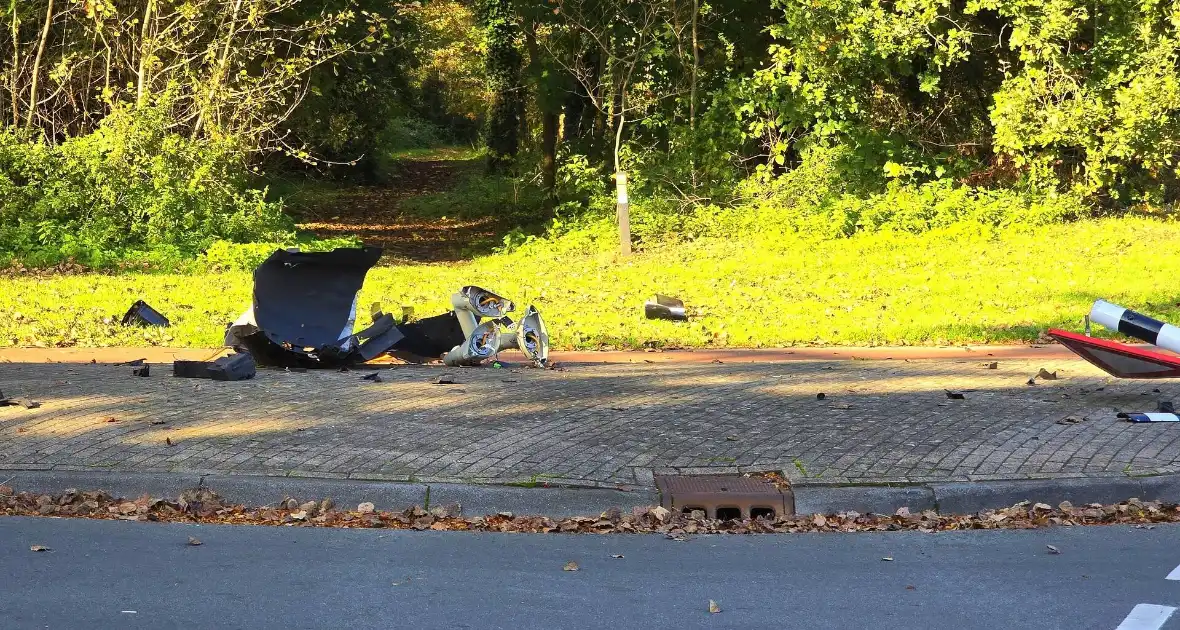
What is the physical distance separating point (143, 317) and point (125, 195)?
7.72m

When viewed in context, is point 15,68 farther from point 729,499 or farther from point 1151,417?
point 1151,417

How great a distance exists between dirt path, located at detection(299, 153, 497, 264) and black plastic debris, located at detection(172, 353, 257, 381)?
12317 mm

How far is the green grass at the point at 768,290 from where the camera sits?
12812 millimetres

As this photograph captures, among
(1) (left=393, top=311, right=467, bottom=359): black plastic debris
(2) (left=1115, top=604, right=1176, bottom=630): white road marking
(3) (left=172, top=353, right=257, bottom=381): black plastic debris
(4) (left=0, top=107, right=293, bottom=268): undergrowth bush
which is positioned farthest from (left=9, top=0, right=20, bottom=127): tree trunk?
(2) (left=1115, top=604, right=1176, bottom=630): white road marking

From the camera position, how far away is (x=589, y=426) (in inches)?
Answer: 301

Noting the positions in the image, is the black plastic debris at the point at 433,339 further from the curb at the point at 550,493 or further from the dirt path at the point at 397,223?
the dirt path at the point at 397,223

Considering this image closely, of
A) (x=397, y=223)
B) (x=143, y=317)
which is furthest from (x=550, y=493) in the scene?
(x=397, y=223)

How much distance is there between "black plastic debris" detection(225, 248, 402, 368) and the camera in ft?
32.2

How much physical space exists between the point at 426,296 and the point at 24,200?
7.35m

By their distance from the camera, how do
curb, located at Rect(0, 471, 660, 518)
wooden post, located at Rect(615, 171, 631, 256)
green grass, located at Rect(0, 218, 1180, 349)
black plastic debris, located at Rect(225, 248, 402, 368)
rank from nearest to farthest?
curb, located at Rect(0, 471, 660, 518) < black plastic debris, located at Rect(225, 248, 402, 368) < green grass, located at Rect(0, 218, 1180, 349) < wooden post, located at Rect(615, 171, 631, 256)

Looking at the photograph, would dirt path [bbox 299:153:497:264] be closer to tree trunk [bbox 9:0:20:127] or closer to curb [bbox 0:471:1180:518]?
tree trunk [bbox 9:0:20:127]

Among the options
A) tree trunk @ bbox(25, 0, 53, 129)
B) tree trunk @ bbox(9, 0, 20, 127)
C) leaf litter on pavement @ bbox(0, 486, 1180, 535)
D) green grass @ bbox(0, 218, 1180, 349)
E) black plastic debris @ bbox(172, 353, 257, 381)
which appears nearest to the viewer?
leaf litter on pavement @ bbox(0, 486, 1180, 535)

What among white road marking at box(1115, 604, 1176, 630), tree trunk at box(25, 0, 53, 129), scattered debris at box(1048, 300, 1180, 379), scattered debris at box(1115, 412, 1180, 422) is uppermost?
tree trunk at box(25, 0, 53, 129)

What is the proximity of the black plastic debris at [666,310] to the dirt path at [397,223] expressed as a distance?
28.1 feet
